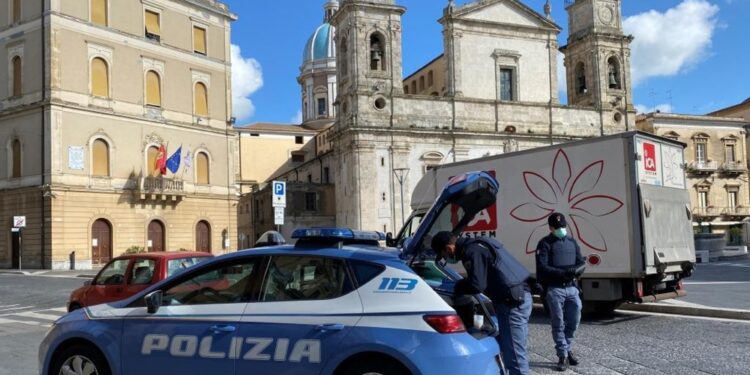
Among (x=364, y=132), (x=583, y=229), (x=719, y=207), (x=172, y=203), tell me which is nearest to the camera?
(x=583, y=229)

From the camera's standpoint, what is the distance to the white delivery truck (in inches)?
458

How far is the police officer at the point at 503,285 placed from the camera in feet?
20.5

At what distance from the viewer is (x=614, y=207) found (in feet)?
38.8

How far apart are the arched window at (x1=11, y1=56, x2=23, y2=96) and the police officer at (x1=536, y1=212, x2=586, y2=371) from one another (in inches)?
1423

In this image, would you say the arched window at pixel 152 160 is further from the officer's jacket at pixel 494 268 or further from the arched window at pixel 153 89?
the officer's jacket at pixel 494 268

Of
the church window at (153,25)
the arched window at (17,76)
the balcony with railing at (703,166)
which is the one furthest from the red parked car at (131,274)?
the balcony with railing at (703,166)

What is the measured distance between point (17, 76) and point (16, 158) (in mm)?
4500

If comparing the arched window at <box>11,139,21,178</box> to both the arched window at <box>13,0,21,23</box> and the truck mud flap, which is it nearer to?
the arched window at <box>13,0,21,23</box>

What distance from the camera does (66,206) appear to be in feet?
114

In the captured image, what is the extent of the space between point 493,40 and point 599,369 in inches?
1896

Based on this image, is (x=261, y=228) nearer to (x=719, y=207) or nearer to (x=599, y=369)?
(x=719, y=207)

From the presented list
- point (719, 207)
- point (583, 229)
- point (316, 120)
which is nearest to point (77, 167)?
point (583, 229)

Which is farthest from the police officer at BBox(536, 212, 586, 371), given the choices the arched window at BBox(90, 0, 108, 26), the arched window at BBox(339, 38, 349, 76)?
the arched window at BBox(339, 38, 349, 76)

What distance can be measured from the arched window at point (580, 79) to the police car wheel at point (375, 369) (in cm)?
5709
